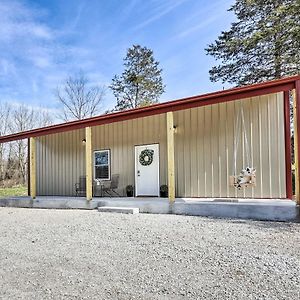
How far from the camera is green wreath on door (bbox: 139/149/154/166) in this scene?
938cm

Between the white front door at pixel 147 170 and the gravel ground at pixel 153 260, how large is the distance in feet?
10.4

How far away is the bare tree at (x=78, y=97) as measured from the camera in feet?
86.1

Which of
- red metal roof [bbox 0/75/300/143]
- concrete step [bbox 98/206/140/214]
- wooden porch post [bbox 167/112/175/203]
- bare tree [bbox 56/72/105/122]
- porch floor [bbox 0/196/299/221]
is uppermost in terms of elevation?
bare tree [bbox 56/72/105/122]

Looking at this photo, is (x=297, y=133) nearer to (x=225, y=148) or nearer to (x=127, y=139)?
(x=225, y=148)

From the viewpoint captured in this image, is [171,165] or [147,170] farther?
[147,170]

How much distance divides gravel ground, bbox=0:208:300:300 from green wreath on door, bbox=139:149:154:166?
3.34 metres

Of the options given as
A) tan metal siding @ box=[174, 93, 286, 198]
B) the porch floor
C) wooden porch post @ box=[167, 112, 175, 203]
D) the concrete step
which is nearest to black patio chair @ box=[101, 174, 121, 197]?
the porch floor

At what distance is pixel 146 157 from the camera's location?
9.46 meters

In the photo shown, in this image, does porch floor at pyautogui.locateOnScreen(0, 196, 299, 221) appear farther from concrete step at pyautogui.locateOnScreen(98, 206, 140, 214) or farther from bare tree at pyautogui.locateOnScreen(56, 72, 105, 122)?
bare tree at pyautogui.locateOnScreen(56, 72, 105, 122)

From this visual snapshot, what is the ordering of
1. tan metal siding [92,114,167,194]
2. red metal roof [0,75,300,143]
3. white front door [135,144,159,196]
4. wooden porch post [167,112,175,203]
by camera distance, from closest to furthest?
red metal roof [0,75,300,143]
wooden porch post [167,112,175,203]
tan metal siding [92,114,167,194]
white front door [135,144,159,196]

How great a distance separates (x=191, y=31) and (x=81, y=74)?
43.0 ft

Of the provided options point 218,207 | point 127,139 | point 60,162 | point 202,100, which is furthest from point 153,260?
point 60,162

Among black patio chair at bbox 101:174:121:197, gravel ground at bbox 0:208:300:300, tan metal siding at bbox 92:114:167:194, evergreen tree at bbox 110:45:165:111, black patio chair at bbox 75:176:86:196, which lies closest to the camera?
gravel ground at bbox 0:208:300:300

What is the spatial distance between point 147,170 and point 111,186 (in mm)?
1480
